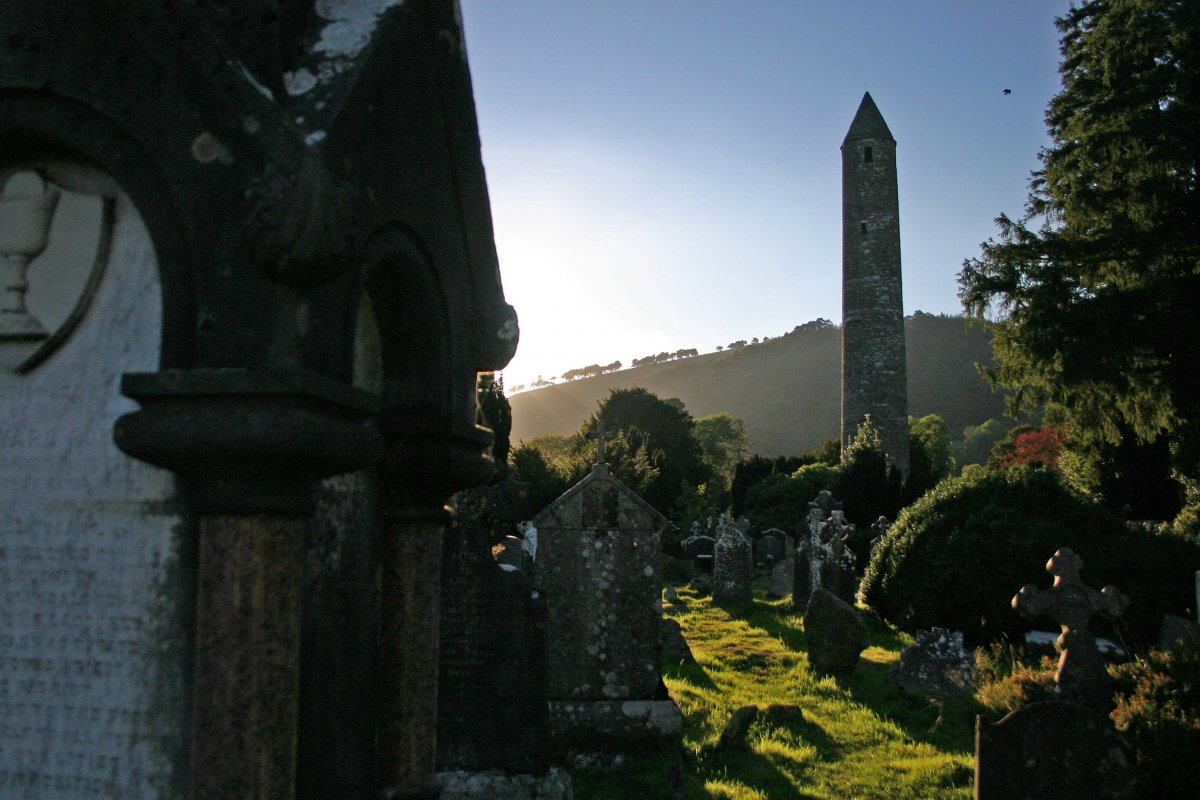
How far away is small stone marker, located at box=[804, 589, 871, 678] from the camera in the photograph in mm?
10297

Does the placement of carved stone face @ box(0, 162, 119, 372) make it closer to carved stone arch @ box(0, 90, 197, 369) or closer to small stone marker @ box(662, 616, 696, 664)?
carved stone arch @ box(0, 90, 197, 369)

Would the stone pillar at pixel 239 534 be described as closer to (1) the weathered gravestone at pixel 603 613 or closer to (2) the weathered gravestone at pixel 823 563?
(1) the weathered gravestone at pixel 603 613

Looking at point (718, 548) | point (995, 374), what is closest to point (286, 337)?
point (718, 548)

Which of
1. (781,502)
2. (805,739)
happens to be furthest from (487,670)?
(781,502)

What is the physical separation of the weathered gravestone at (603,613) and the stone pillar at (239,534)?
582cm

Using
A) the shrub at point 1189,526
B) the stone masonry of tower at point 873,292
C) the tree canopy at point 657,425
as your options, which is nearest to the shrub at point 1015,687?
the shrub at point 1189,526

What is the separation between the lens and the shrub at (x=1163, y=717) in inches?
213

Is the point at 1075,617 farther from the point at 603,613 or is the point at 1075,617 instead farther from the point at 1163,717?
the point at 603,613

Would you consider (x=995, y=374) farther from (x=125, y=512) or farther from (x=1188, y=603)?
(x=125, y=512)

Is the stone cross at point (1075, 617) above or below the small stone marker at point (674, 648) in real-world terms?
above

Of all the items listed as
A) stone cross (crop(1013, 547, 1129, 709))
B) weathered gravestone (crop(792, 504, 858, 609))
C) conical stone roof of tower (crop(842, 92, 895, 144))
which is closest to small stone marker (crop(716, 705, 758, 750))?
stone cross (crop(1013, 547, 1129, 709))

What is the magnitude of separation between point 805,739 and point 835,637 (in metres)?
2.67

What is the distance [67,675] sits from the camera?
2.00 metres

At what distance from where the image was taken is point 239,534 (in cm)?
189
